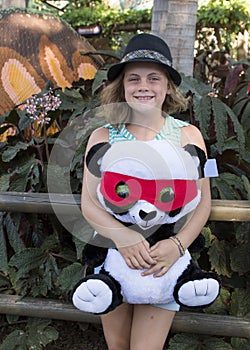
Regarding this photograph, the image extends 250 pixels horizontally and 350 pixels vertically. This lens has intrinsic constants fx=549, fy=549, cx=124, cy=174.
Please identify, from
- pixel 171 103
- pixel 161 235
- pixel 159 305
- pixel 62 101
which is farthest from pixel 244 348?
pixel 62 101

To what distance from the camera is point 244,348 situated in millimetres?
2311

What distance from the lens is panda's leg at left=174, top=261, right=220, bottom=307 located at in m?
1.66

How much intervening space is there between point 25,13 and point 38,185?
190 centimetres

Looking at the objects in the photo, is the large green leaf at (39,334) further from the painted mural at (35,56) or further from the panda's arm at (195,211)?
the painted mural at (35,56)

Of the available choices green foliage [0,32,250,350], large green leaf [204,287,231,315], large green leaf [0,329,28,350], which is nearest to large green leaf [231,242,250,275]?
green foliage [0,32,250,350]

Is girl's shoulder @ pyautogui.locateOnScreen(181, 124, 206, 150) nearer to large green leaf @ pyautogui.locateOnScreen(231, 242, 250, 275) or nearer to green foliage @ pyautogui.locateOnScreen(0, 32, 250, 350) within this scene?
green foliage @ pyautogui.locateOnScreen(0, 32, 250, 350)

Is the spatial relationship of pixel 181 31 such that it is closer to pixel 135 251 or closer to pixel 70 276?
pixel 70 276

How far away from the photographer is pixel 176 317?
7.16 ft

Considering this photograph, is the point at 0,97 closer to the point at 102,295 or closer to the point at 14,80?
the point at 14,80

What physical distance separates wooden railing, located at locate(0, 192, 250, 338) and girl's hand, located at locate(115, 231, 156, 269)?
49 centimetres

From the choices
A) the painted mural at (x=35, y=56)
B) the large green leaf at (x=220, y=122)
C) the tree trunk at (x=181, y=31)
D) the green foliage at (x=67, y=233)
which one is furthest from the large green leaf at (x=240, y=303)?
the painted mural at (x=35, y=56)

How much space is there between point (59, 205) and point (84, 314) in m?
0.47

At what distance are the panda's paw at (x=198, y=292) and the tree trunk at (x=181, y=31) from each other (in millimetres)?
1783

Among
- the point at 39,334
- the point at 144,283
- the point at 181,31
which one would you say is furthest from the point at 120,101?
the point at 181,31
